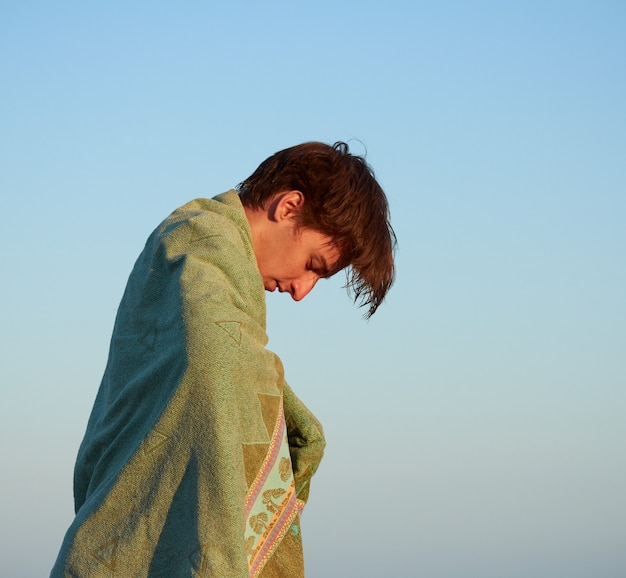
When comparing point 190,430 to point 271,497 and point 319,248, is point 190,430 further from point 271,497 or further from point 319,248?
point 319,248

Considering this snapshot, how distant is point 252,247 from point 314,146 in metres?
0.46

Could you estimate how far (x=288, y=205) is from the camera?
2.59 metres

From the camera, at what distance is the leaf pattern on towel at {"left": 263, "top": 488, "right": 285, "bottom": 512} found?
231cm

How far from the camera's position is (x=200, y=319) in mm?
2119

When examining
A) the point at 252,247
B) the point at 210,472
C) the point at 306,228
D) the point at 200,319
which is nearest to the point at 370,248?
the point at 306,228

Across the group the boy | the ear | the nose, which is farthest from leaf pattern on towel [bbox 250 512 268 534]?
the ear

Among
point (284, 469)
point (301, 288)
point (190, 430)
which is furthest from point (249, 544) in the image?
point (301, 288)

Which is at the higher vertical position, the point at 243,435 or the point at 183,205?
the point at 183,205

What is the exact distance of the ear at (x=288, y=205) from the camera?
2.57 metres

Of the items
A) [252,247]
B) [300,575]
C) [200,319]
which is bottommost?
[300,575]

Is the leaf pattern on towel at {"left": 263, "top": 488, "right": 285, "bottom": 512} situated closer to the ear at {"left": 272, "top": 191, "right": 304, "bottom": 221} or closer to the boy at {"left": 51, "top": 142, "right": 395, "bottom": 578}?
Answer: the boy at {"left": 51, "top": 142, "right": 395, "bottom": 578}

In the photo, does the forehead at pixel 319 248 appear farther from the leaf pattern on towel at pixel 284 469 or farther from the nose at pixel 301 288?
the leaf pattern on towel at pixel 284 469

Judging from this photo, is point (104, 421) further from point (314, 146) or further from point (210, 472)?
point (314, 146)

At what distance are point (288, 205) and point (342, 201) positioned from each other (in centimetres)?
13
